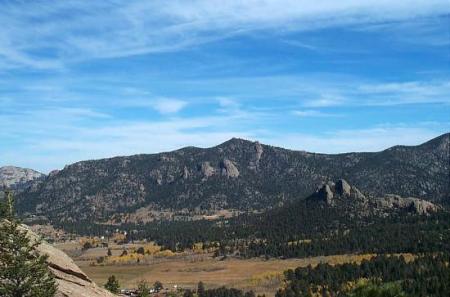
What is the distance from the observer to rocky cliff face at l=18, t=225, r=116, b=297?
164 feet

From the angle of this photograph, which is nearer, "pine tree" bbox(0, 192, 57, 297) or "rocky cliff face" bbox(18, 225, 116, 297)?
"pine tree" bbox(0, 192, 57, 297)

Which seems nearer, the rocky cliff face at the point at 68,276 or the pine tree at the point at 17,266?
the pine tree at the point at 17,266

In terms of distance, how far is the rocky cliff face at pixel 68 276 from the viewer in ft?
164

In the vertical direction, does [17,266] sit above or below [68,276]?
above

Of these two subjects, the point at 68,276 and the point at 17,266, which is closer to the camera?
the point at 17,266

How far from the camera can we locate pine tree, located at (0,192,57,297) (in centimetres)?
4172

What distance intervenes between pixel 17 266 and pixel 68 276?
11599mm

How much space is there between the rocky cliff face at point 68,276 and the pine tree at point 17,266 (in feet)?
20.4

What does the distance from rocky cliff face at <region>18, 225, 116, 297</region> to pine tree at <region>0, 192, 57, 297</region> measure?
6.22 metres

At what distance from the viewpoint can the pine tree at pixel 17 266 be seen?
137ft

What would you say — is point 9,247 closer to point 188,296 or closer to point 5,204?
point 5,204

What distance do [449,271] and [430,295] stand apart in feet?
133

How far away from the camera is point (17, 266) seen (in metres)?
41.9

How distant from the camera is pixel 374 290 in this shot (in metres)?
34.7
